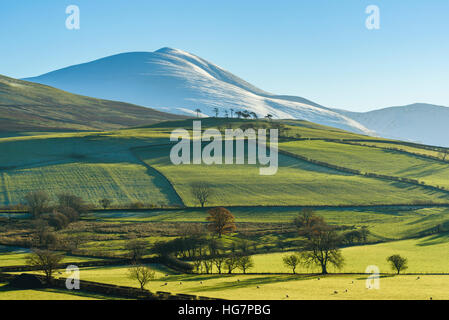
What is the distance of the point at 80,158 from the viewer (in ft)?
449

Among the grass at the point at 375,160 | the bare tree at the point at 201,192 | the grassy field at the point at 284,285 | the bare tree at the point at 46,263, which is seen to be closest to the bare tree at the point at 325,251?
the grassy field at the point at 284,285

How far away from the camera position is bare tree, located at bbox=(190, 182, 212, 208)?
331ft

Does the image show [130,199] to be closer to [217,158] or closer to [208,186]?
[208,186]

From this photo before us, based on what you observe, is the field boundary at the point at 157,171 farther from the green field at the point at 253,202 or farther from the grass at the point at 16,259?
the grass at the point at 16,259

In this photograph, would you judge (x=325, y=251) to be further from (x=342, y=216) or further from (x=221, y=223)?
(x=342, y=216)

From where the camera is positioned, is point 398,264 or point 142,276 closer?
point 142,276

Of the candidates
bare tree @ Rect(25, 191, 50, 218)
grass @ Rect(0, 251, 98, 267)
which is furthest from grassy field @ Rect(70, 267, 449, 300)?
bare tree @ Rect(25, 191, 50, 218)

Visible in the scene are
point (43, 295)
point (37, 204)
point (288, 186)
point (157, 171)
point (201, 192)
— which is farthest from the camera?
point (157, 171)

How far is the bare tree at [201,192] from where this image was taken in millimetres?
100938

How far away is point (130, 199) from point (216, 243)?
38799mm

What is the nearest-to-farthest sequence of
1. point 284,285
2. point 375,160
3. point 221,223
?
point 284,285 → point 221,223 → point 375,160

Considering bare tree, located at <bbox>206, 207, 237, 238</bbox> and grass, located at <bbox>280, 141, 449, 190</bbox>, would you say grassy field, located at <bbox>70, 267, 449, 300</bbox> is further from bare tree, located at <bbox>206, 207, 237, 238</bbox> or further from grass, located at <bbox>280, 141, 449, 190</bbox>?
grass, located at <bbox>280, 141, 449, 190</bbox>

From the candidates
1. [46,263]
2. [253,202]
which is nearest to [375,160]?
[253,202]

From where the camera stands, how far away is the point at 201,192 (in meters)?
102
